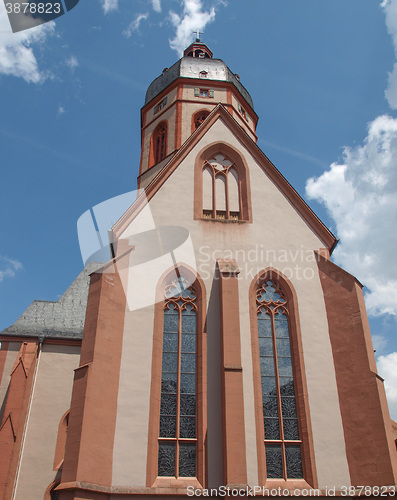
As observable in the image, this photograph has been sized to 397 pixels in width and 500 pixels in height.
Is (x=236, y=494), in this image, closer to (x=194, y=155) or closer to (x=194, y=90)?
(x=194, y=155)

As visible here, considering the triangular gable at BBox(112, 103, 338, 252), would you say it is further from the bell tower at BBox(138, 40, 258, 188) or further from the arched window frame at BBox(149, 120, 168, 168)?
the arched window frame at BBox(149, 120, 168, 168)

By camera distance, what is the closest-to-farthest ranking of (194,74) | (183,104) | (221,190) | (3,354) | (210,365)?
(210,365), (221,190), (3,354), (183,104), (194,74)

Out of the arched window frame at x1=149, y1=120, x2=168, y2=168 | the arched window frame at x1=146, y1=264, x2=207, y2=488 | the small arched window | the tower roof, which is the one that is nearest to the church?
the arched window frame at x1=146, y1=264, x2=207, y2=488

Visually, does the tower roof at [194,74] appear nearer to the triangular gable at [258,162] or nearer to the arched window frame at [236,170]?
the triangular gable at [258,162]

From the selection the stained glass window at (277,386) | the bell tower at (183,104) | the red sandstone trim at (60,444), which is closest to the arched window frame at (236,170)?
the stained glass window at (277,386)

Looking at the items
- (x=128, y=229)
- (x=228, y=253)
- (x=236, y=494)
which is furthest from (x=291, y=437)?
(x=128, y=229)

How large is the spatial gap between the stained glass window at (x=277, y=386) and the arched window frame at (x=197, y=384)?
1809 mm

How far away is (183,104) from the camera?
91.6ft

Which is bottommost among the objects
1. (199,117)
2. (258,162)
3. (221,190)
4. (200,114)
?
(221,190)

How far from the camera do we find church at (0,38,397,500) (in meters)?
13.0

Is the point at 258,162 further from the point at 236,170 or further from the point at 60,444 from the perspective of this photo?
the point at 60,444

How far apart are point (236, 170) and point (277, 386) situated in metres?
8.63

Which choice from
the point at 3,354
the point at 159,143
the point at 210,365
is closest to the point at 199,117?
the point at 159,143

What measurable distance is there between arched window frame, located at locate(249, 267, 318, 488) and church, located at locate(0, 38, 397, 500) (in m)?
0.04
